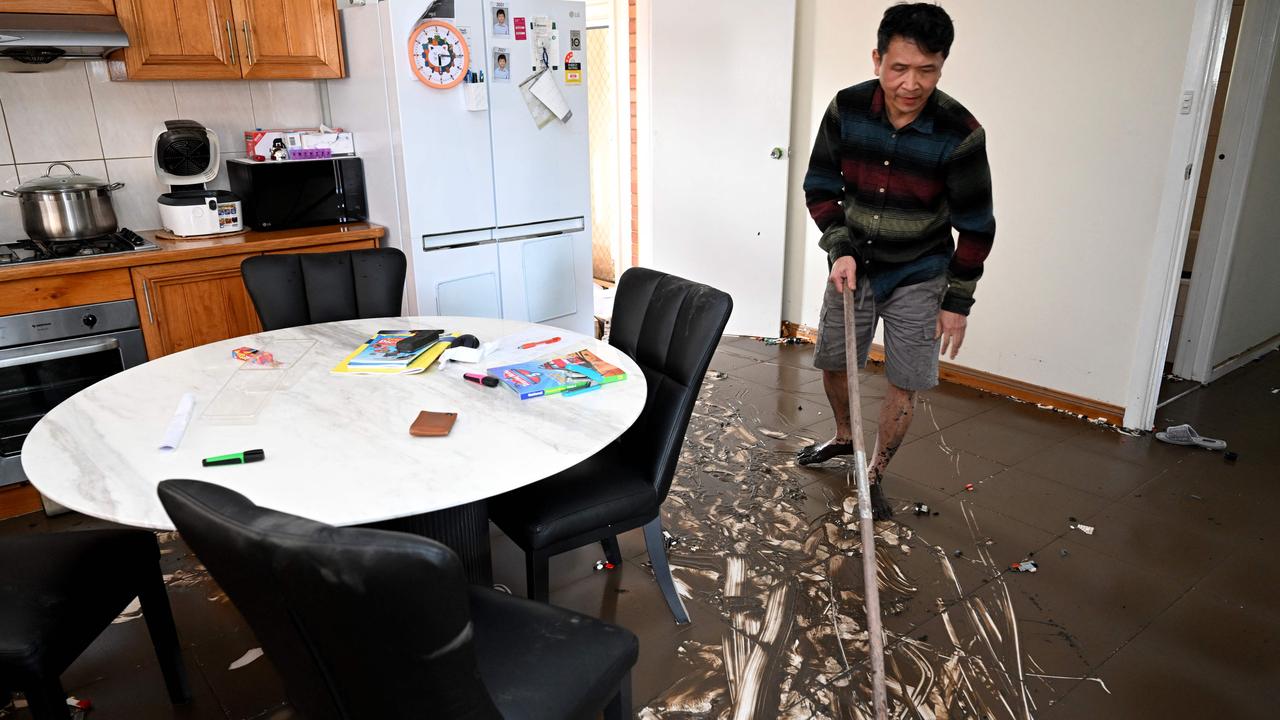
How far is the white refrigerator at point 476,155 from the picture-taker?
3.15m

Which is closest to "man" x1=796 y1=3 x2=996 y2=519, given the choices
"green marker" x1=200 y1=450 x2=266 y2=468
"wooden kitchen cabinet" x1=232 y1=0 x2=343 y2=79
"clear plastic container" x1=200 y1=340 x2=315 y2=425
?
"clear plastic container" x1=200 y1=340 x2=315 y2=425

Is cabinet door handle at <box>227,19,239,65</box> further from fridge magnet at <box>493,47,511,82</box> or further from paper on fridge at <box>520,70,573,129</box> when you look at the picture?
paper on fridge at <box>520,70,573,129</box>

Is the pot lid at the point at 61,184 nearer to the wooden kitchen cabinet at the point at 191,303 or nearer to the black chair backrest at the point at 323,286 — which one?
the wooden kitchen cabinet at the point at 191,303

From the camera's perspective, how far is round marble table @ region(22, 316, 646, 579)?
135 centimetres

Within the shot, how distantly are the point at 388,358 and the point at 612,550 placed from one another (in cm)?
89

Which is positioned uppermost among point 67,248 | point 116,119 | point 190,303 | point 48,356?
point 116,119

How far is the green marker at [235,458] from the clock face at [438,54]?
2047 mm

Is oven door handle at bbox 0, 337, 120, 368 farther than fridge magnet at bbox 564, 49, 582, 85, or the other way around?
fridge magnet at bbox 564, 49, 582, 85

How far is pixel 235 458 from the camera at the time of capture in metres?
1.46

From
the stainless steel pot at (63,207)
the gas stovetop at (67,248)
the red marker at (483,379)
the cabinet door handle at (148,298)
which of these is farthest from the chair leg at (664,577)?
the stainless steel pot at (63,207)

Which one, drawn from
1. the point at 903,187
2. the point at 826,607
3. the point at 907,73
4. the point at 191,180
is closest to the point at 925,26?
the point at 907,73

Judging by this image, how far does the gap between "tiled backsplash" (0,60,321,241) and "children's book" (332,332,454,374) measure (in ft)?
6.10

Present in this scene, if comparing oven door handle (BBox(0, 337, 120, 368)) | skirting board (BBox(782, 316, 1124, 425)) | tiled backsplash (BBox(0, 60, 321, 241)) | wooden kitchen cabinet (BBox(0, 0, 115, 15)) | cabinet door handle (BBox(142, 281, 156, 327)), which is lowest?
skirting board (BBox(782, 316, 1124, 425))

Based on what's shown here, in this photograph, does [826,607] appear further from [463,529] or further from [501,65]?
[501,65]
